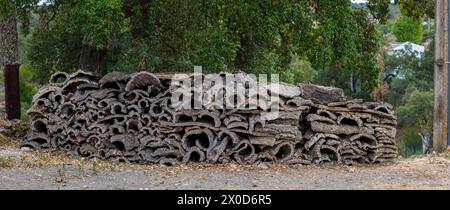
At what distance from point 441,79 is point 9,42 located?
871 cm

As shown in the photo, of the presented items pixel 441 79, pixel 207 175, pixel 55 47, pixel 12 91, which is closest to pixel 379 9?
pixel 441 79

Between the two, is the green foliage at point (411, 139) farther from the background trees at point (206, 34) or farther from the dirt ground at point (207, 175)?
the dirt ground at point (207, 175)

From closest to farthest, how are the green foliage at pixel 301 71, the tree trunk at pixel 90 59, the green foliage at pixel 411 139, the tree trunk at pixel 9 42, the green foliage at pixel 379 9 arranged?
the tree trunk at pixel 90 59
the tree trunk at pixel 9 42
the green foliage at pixel 379 9
the green foliage at pixel 411 139
the green foliage at pixel 301 71

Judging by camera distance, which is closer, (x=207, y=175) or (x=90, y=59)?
(x=207, y=175)

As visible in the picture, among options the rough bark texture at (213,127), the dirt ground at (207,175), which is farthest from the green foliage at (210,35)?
the dirt ground at (207,175)

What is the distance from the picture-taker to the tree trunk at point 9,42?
15.6 metres

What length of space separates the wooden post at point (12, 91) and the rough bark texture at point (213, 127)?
3.08m

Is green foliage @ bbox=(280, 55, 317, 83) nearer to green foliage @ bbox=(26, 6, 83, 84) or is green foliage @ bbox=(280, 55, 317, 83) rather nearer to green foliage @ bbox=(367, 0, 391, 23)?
green foliage @ bbox=(26, 6, 83, 84)

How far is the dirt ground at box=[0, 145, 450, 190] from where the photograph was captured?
836 centimetres

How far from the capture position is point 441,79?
11.5 metres

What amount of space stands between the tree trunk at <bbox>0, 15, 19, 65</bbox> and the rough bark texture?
503 cm

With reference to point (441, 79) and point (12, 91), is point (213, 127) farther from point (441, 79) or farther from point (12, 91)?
point (12, 91)

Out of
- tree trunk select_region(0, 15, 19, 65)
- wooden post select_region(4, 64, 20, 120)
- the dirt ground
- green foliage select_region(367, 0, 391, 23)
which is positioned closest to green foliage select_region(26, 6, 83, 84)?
tree trunk select_region(0, 15, 19, 65)

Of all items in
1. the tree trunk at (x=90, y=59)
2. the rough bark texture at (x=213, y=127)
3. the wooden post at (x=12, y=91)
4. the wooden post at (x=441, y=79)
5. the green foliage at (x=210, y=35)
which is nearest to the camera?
the rough bark texture at (x=213, y=127)
